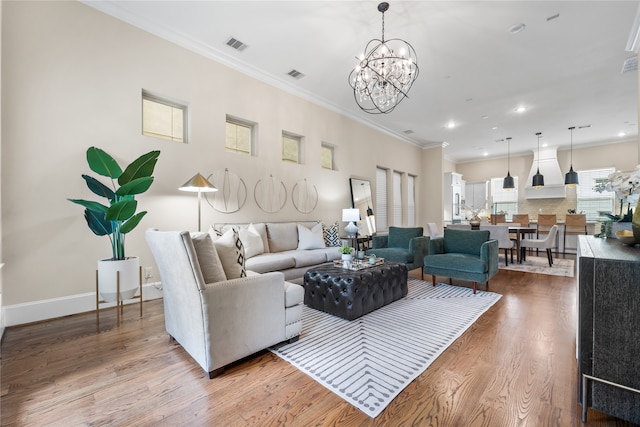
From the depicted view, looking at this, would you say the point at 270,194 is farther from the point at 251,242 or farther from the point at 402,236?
the point at 402,236

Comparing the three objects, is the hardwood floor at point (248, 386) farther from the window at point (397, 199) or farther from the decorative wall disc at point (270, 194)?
the window at point (397, 199)

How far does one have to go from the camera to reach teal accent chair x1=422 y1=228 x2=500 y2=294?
372 cm

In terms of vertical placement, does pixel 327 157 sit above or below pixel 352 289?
above

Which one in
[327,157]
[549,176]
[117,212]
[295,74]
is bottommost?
[117,212]

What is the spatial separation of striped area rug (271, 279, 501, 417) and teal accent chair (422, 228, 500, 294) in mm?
416

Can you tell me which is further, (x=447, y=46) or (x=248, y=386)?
(x=447, y=46)

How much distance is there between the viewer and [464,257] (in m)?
3.90

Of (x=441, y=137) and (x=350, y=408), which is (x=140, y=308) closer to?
(x=350, y=408)

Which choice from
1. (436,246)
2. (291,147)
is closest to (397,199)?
(436,246)

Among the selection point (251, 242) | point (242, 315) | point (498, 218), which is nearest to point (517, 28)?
point (251, 242)

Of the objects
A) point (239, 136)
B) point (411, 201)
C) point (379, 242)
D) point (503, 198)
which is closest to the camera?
point (239, 136)

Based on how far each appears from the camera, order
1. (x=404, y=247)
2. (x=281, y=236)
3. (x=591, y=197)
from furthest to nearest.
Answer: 1. (x=591, y=197)
2. (x=404, y=247)
3. (x=281, y=236)

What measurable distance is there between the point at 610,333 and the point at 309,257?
3217 millimetres

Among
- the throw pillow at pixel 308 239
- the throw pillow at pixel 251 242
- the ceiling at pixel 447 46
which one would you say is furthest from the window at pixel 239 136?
the throw pillow at pixel 308 239
